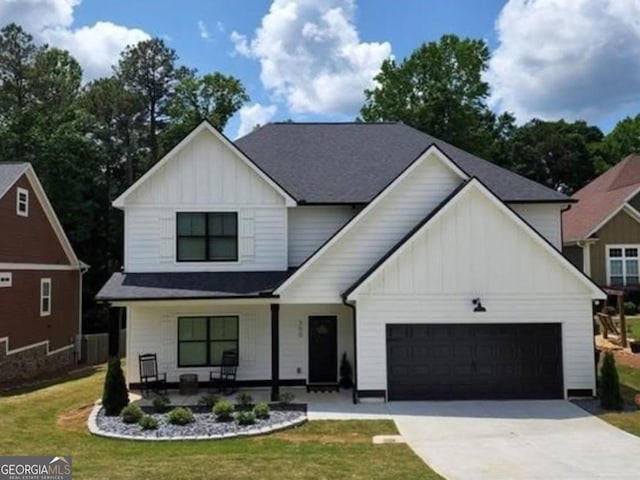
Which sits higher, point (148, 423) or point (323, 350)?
point (323, 350)

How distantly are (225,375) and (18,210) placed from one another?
11.5 m

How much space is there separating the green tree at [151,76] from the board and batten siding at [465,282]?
32131mm

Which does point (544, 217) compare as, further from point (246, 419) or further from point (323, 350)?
point (246, 419)

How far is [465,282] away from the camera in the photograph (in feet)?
47.9

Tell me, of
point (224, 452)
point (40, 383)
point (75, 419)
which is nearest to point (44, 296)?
point (40, 383)

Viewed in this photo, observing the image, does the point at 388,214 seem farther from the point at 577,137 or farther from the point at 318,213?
the point at 577,137

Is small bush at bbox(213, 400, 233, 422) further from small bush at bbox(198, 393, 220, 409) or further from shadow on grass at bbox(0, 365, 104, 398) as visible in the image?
shadow on grass at bbox(0, 365, 104, 398)

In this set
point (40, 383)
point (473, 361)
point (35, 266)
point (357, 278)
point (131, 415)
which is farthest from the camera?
point (35, 266)

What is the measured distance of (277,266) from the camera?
16.9 meters

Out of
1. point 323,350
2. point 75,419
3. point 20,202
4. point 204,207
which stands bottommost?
point 75,419

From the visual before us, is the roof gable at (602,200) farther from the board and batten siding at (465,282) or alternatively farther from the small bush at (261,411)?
the small bush at (261,411)

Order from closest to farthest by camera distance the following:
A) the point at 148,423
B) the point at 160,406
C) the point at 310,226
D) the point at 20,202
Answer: the point at 148,423, the point at 160,406, the point at 310,226, the point at 20,202

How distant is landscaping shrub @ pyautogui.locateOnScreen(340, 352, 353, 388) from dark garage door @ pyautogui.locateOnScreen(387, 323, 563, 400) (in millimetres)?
1869

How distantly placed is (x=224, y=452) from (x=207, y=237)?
25.5ft
